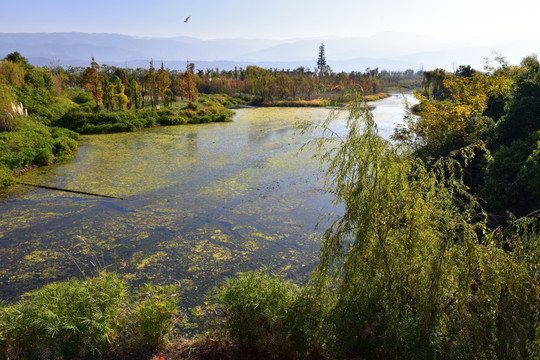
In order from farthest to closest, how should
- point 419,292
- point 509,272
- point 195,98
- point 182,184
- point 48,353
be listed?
point 195,98 < point 182,184 < point 48,353 < point 419,292 < point 509,272

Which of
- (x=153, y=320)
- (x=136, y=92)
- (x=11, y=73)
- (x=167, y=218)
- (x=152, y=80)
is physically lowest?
(x=167, y=218)

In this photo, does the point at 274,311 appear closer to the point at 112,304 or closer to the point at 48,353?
the point at 112,304

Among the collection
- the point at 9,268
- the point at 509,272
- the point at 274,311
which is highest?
the point at 509,272

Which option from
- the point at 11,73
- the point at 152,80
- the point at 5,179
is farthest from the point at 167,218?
the point at 152,80

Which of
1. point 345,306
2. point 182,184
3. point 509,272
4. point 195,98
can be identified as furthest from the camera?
point 195,98

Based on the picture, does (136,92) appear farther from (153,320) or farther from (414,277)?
(414,277)

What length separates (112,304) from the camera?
4.06 metres

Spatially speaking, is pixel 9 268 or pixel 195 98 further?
pixel 195 98

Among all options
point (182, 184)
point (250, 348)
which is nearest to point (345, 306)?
point (250, 348)

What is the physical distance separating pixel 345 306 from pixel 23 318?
3.48 meters

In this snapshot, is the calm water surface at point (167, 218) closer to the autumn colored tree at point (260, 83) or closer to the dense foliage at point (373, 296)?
the dense foliage at point (373, 296)

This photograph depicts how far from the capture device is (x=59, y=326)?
368 cm

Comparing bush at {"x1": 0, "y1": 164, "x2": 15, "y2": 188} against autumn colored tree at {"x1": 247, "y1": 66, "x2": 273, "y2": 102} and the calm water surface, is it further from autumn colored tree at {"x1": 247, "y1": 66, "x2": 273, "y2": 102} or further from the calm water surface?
autumn colored tree at {"x1": 247, "y1": 66, "x2": 273, "y2": 102}

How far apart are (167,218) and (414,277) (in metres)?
6.61
